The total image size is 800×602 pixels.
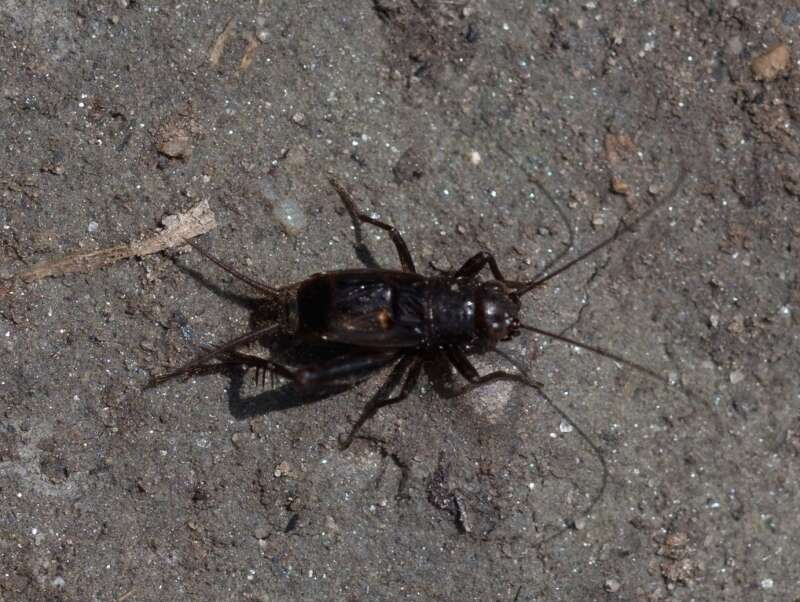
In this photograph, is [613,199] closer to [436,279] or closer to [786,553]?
[436,279]

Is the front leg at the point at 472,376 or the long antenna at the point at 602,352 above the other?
the long antenna at the point at 602,352

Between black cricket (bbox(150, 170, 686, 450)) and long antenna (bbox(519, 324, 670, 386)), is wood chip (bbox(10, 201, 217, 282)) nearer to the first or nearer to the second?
black cricket (bbox(150, 170, 686, 450))

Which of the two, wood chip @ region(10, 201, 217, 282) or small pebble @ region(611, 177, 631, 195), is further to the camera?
small pebble @ region(611, 177, 631, 195)

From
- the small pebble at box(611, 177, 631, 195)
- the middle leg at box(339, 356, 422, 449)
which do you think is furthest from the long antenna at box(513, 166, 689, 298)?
the middle leg at box(339, 356, 422, 449)

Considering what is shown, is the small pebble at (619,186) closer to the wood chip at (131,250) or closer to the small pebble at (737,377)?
the small pebble at (737,377)

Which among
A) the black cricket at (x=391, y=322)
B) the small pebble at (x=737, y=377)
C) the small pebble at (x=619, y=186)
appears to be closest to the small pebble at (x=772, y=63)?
the small pebble at (x=619, y=186)

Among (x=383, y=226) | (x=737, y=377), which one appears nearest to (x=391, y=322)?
(x=383, y=226)
